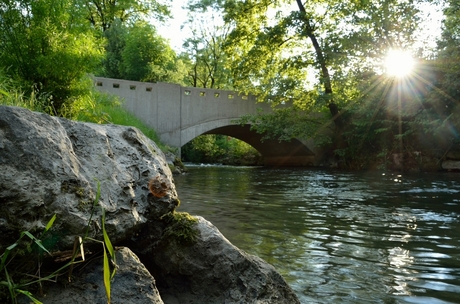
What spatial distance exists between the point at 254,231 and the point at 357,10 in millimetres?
14305

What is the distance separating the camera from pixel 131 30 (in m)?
24.7

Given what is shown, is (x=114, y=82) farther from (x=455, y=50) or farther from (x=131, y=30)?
(x=455, y=50)

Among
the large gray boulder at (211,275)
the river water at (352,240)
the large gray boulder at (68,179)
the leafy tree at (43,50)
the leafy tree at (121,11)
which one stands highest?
the leafy tree at (121,11)

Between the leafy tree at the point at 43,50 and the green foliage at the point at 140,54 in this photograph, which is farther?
the green foliage at the point at 140,54

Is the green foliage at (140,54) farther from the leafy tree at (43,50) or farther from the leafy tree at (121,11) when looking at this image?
the leafy tree at (43,50)

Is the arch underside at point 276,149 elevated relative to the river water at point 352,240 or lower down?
elevated

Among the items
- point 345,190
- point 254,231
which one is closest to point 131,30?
point 345,190

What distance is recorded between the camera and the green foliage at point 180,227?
7.57 feet

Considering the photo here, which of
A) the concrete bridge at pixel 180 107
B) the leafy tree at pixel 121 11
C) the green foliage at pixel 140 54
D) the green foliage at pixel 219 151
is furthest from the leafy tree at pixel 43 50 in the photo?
the green foliage at pixel 219 151

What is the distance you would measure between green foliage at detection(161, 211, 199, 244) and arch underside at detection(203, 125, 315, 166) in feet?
65.8

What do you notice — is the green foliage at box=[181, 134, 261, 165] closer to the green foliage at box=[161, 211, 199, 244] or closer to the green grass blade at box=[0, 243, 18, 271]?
the green foliage at box=[161, 211, 199, 244]

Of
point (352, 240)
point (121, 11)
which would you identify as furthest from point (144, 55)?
point (352, 240)

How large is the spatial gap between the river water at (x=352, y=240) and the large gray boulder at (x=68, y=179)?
1.23 meters

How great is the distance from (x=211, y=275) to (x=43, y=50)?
5.52 meters
